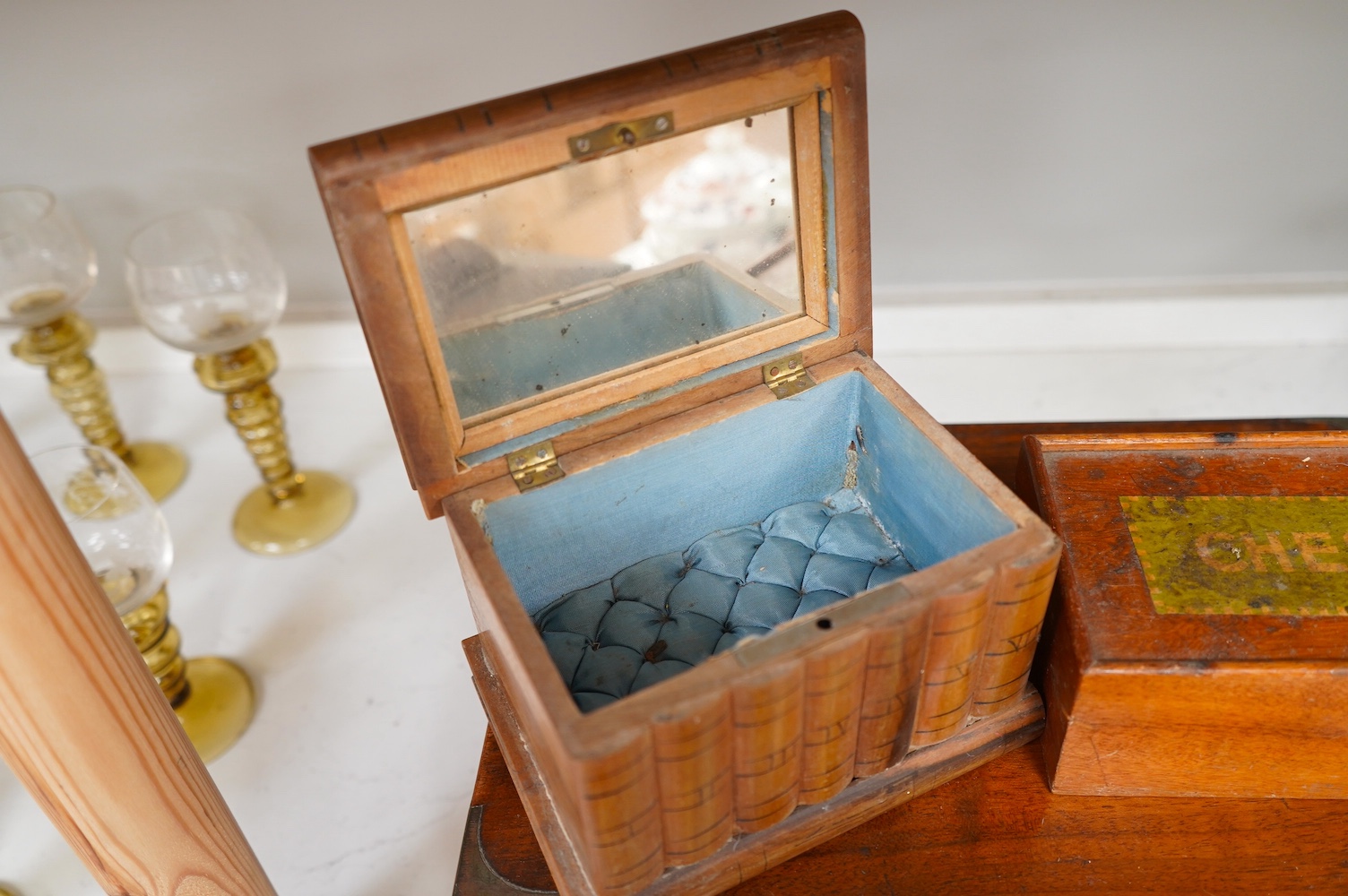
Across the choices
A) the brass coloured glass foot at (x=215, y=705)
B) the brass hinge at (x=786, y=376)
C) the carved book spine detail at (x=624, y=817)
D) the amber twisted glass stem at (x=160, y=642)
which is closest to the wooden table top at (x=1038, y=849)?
the carved book spine detail at (x=624, y=817)

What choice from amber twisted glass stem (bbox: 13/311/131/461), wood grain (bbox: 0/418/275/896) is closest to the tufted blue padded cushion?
wood grain (bbox: 0/418/275/896)

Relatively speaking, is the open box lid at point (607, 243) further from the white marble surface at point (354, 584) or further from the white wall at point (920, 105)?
the white wall at point (920, 105)

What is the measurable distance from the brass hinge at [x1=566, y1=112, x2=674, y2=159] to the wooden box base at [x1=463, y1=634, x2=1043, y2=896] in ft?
1.74

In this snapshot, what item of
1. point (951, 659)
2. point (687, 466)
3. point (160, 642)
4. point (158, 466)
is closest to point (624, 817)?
point (951, 659)

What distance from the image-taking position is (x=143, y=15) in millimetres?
1771

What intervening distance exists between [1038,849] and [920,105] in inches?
52.0

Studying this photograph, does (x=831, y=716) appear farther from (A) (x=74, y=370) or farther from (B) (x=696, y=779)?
(A) (x=74, y=370)

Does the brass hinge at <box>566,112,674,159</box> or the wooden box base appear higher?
the brass hinge at <box>566,112,674,159</box>

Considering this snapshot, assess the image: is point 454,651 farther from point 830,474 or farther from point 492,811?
point 830,474

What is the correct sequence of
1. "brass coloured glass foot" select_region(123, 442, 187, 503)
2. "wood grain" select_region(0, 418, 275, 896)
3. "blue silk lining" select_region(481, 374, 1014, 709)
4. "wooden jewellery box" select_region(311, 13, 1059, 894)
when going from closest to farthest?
"wood grain" select_region(0, 418, 275, 896), "wooden jewellery box" select_region(311, 13, 1059, 894), "blue silk lining" select_region(481, 374, 1014, 709), "brass coloured glass foot" select_region(123, 442, 187, 503)

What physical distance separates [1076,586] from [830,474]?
33cm

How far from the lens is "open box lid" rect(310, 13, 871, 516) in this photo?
83 cm

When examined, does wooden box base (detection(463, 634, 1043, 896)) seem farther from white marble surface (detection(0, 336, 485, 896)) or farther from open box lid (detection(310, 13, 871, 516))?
white marble surface (detection(0, 336, 485, 896))

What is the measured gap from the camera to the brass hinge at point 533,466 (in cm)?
97
